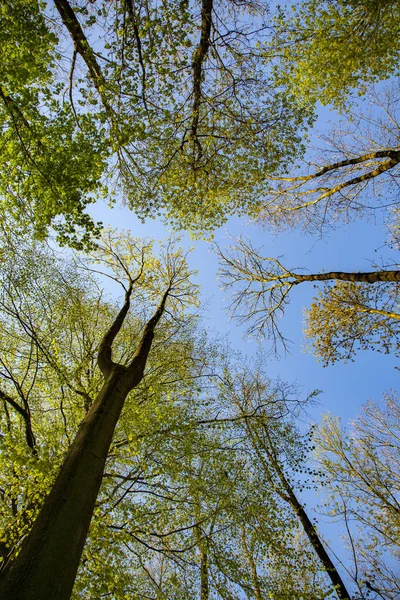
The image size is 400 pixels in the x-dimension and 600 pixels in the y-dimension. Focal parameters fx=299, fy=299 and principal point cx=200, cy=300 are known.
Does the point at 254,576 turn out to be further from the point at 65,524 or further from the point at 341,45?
the point at 341,45

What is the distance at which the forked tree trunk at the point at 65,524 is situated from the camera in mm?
2100

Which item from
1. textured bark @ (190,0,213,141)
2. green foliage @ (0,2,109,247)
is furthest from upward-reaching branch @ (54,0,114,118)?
textured bark @ (190,0,213,141)

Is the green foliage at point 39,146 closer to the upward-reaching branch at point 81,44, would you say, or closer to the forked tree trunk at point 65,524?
the upward-reaching branch at point 81,44

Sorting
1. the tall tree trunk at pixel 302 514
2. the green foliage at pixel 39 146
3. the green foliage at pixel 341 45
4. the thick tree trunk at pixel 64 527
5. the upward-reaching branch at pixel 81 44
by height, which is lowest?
the thick tree trunk at pixel 64 527

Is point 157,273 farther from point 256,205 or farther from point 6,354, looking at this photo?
point 6,354

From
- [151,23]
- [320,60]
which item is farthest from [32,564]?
[320,60]

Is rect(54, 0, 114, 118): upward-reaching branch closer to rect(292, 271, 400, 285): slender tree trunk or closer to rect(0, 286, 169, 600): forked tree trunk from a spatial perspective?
rect(0, 286, 169, 600): forked tree trunk

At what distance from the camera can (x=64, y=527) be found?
8.04 feet

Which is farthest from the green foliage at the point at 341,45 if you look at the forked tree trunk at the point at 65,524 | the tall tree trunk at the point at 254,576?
the tall tree trunk at the point at 254,576

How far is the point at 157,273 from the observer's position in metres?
9.89

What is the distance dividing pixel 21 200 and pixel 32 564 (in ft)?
16.8

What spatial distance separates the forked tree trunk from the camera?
6.89ft

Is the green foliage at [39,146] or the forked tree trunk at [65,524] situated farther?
the green foliage at [39,146]

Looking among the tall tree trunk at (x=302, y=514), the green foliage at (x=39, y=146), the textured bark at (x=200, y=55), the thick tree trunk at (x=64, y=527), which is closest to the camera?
the thick tree trunk at (x=64, y=527)
